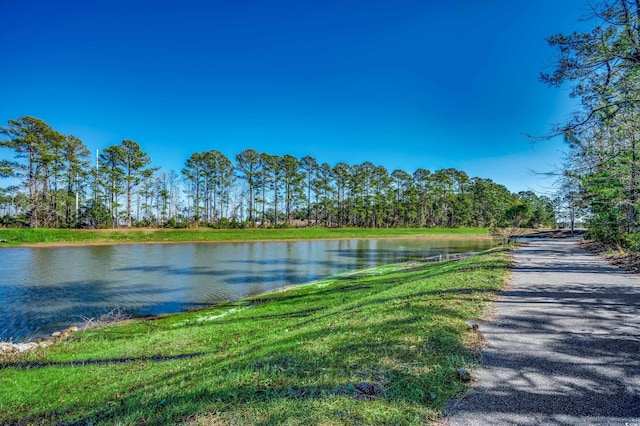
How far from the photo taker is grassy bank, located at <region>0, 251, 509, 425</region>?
2.42 meters

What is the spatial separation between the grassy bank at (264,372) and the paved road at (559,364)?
287 mm

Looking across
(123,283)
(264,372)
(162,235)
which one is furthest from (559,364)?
(162,235)

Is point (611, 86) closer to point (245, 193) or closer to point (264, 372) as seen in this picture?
point (264, 372)

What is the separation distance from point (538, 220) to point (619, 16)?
69.8 m

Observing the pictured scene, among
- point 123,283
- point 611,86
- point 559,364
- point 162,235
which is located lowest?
point 123,283

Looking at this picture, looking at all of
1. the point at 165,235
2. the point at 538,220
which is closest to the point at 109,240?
the point at 165,235

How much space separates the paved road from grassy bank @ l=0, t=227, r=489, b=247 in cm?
3832

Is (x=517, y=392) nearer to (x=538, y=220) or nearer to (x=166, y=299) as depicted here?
(x=166, y=299)

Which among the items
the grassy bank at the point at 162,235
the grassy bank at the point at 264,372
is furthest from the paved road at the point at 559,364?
the grassy bank at the point at 162,235

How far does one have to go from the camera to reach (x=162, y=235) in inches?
1501

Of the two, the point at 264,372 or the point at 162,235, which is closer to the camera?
the point at 264,372

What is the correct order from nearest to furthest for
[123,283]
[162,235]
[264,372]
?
[264,372], [123,283], [162,235]

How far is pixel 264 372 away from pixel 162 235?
1580 inches

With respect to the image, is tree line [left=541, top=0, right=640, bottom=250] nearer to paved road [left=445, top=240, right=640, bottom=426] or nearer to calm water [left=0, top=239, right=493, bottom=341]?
paved road [left=445, top=240, right=640, bottom=426]
